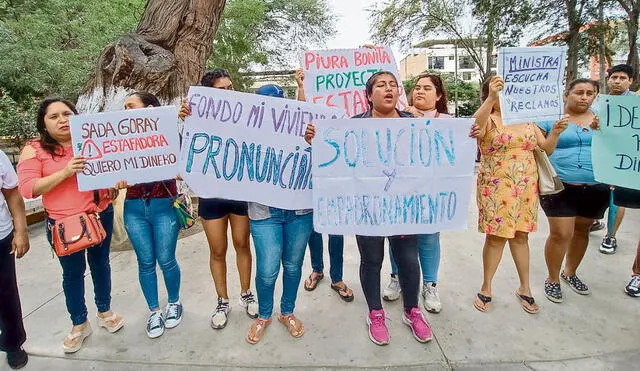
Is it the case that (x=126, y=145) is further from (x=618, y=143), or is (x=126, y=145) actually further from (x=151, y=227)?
(x=618, y=143)

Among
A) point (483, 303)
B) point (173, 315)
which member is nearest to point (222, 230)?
point (173, 315)

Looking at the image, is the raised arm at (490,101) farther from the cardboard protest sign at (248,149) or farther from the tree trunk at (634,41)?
the tree trunk at (634,41)

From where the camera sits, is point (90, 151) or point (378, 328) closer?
point (90, 151)

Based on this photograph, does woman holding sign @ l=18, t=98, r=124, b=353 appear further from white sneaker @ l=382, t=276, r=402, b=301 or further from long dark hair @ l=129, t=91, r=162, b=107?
white sneaker @ l=382, t=276, r=402, b=301

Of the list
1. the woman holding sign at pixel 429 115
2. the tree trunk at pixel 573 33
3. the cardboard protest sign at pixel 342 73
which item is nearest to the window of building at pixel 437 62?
the tree trunk at pixel 573 33

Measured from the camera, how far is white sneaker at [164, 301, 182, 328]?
2781 mm

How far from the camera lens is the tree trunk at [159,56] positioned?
15.3 feet

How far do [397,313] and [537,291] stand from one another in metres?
1.27

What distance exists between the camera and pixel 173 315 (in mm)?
2811

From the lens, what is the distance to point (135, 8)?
9367 mm

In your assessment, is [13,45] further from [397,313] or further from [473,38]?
[473,38]

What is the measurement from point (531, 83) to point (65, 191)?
3050 millimetres

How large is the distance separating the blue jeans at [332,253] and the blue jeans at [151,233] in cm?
107

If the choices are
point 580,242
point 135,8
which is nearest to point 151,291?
point 580,242
